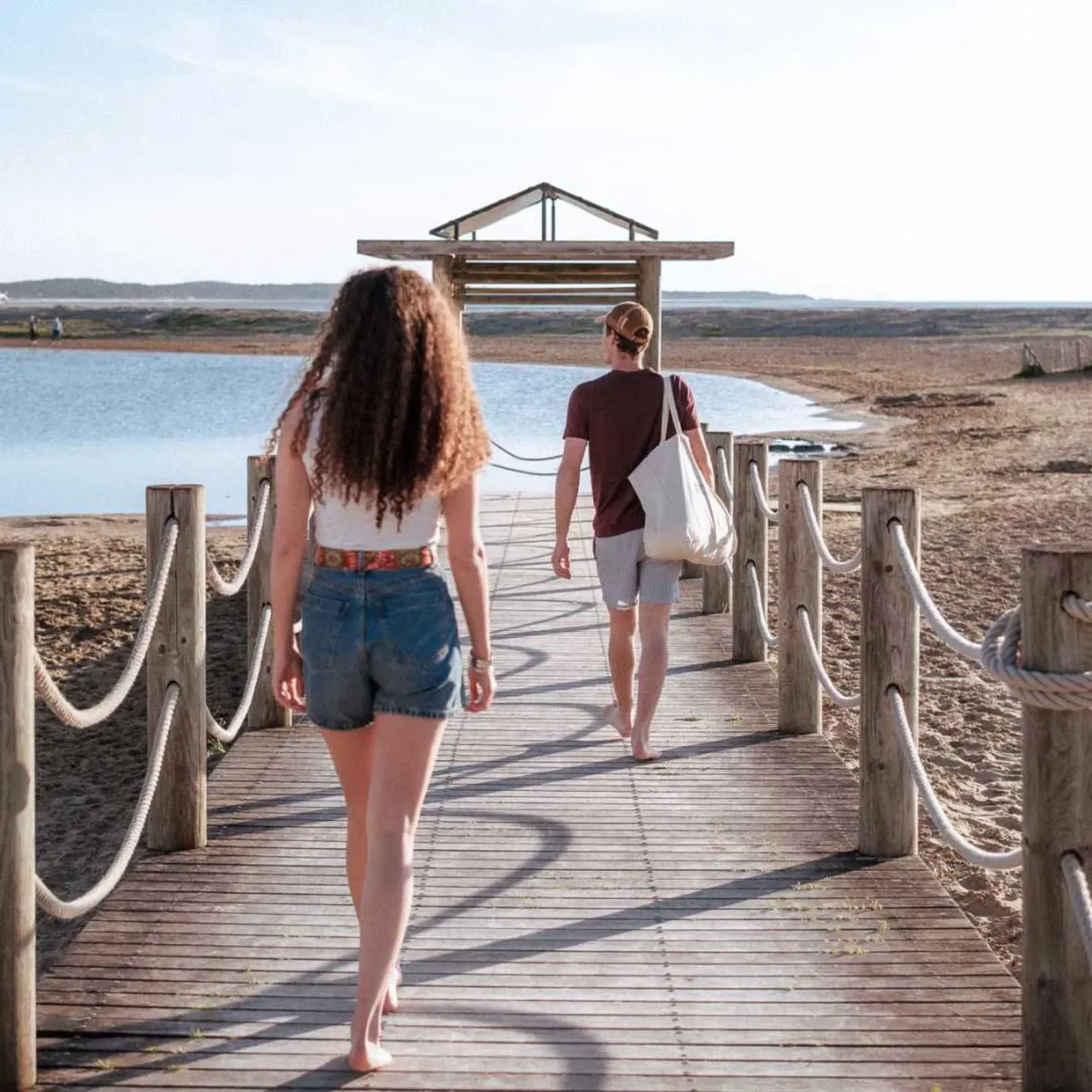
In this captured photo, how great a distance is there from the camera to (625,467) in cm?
600

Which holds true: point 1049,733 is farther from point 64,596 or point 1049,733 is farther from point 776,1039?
point 64,596

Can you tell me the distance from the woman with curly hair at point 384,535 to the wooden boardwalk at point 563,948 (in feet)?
1.62

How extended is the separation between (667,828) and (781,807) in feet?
1.74

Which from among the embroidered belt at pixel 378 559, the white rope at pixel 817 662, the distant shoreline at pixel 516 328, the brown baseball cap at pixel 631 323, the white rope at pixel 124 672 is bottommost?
the white rope at pixel 817 662

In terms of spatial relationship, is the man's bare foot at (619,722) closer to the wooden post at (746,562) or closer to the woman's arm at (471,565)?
the wooden post at (746,562)

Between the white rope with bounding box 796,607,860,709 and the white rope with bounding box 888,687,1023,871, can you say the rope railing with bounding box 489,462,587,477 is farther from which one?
the white rope with bounding box 888,687,1023,871

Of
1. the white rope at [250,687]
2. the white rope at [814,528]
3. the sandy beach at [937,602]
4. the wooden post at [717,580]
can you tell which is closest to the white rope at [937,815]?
the sandy beach at [937,602]

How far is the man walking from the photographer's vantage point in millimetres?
5969

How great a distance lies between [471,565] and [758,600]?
494 cm

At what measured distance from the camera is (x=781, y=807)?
19.4 ft

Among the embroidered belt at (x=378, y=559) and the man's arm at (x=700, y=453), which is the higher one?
the man's arm at (x=700, y=453)

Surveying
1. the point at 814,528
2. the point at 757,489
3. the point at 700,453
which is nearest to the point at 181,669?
the point at 700,453

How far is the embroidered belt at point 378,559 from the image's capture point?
3434 mm

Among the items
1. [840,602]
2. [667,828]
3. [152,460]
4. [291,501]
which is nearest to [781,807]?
[667,828]
